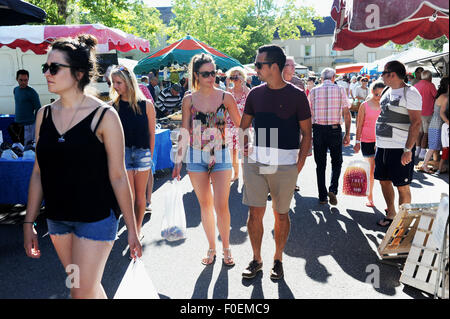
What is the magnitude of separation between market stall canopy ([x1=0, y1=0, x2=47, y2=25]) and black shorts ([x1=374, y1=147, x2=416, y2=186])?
473cm

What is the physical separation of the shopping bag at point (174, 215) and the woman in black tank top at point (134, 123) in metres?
0.30

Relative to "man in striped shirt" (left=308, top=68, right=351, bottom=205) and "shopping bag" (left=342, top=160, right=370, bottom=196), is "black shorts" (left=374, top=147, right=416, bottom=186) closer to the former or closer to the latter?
"shopping bag" (left=342, top=160, right=370, bottom=196)

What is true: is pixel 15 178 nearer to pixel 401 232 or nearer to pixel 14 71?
pixel 401 232

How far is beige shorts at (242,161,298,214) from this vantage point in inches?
143

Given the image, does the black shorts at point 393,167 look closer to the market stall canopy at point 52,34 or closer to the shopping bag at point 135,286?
the shopping bag at point 135,286

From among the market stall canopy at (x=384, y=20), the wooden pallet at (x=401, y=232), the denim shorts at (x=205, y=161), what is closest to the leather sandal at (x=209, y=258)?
the denim shorts at (x=205, y=161)

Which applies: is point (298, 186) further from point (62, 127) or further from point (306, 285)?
point (62, 127)

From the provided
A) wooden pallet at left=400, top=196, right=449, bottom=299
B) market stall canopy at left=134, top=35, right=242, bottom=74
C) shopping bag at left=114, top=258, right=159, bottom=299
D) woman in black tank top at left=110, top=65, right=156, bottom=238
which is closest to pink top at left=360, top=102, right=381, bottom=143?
wooden pallet at left=400, top=196, right=449, bottom=299

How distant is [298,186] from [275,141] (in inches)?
152

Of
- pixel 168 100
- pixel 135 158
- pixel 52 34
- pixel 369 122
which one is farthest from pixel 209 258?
pixel 168 100

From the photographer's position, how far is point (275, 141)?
11.8 feet

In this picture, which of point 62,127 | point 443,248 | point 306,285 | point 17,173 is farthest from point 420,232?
point 17,173

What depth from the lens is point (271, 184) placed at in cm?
371

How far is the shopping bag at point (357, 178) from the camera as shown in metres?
5.88
